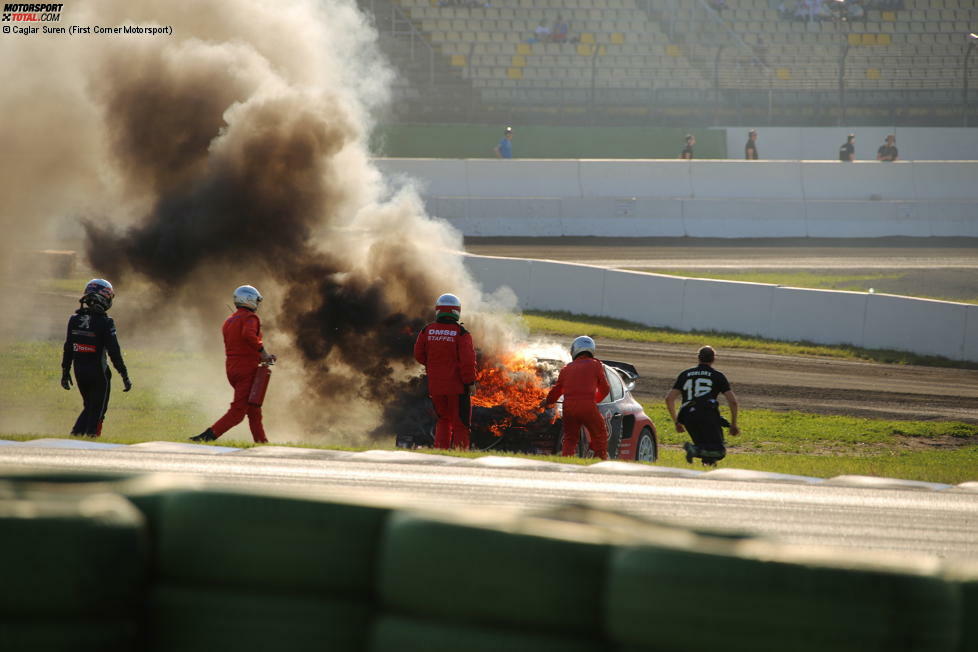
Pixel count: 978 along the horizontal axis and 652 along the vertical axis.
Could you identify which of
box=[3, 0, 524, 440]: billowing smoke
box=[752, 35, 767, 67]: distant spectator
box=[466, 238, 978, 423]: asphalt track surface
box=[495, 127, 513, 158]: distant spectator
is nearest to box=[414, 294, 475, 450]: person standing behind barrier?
box=[3, 0, 524, 440]: billowing smoke

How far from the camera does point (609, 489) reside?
752cm

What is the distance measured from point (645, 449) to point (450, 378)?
88.4 inches

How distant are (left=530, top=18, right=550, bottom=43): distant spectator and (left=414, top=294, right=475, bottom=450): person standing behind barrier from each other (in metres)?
30.7

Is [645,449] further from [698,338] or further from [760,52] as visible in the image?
[760,52]

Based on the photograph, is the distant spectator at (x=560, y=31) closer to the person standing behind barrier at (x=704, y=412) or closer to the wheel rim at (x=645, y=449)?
the person standing behind barrier at (x=704, y=412)

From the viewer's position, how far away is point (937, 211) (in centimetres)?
3119

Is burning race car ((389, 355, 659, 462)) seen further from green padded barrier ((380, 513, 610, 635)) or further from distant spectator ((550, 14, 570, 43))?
distant spectator ((550, 14, 570, 43))

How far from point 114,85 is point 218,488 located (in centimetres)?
1410

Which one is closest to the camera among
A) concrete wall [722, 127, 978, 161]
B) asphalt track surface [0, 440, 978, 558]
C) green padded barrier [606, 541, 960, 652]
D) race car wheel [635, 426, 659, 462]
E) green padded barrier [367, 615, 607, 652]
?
green padded barrier [606, 541, 960, 652]

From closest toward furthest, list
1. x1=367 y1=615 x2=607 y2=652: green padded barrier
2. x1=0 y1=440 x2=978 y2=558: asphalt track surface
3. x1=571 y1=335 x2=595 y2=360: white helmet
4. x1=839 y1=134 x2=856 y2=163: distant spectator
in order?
1. x1=367 y1=615 x2=607 y2=652: green padded barrier
2. x1=0 y1=440 x2=978 y2=558: asphalt track surface
3. x1=571 y1=335 x2=595 y2=360: white helmet
4. x1=839 y1=134 x2=856 y2=163: distant spectator

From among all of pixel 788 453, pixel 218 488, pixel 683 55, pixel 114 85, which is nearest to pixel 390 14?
pixel 683 55

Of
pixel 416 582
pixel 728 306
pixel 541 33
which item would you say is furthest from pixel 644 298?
pixel 541 33

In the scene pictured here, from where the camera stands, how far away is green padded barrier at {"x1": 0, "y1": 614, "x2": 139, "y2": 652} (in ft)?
10.9

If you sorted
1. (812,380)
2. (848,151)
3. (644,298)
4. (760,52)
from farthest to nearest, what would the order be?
(760,52) < (848,151) < (644,298) < (812,380)
